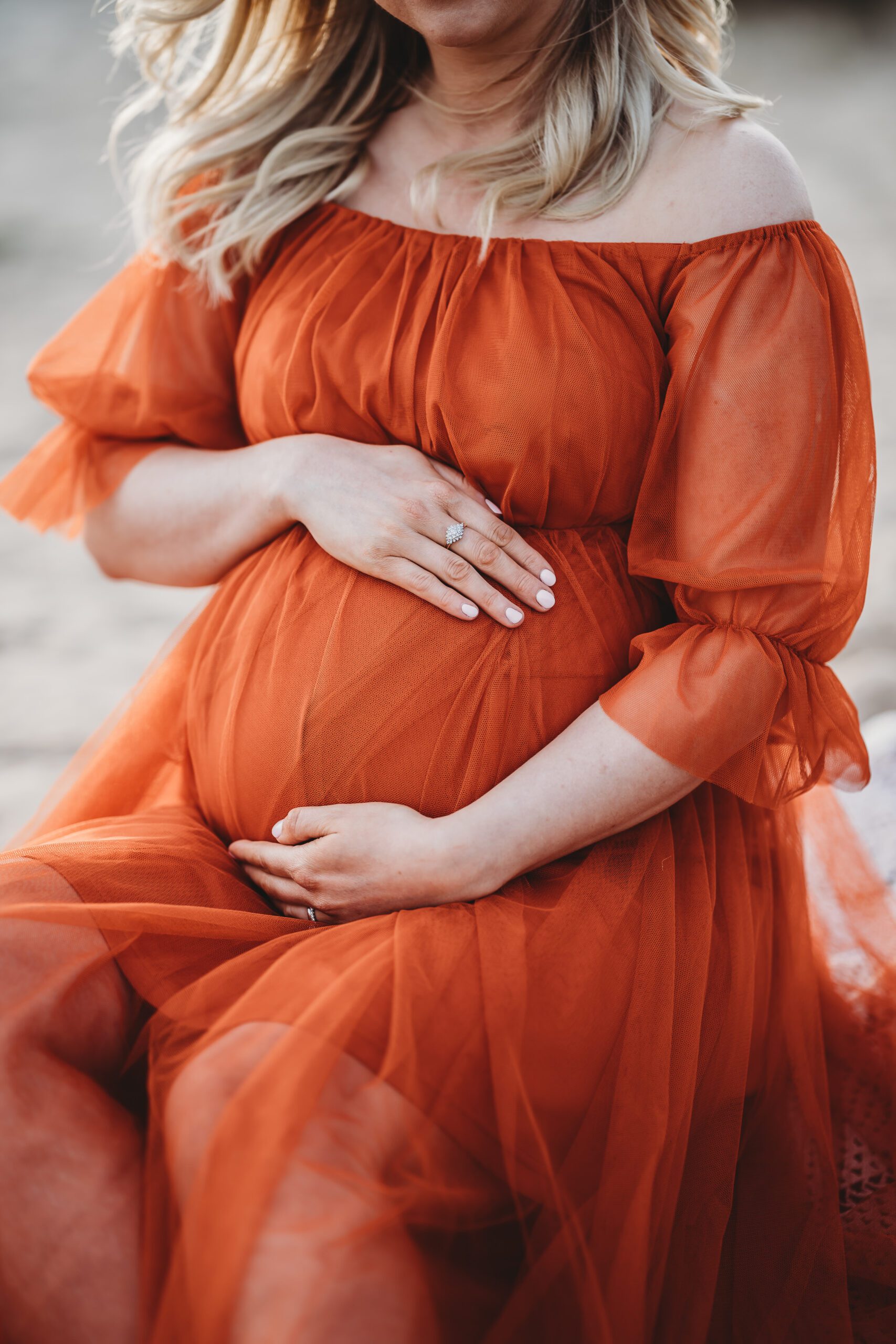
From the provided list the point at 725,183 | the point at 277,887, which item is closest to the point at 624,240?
the point at 725,183

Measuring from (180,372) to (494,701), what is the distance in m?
0.66

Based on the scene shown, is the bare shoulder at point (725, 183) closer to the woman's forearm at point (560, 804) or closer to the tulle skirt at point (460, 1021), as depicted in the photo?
the tulle skirt at point (460, 1021)

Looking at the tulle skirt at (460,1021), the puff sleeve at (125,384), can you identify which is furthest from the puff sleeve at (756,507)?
the puff sleeve at (125,384)

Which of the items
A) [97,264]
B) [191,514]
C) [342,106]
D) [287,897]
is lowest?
[287,897]

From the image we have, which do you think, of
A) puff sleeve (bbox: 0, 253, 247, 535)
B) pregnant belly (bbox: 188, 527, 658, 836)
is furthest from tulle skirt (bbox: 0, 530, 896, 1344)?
puff sleeve (bbox: 0, 253, 247, 535)

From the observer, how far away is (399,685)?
3.86ft

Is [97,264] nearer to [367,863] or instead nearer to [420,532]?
[420,532]

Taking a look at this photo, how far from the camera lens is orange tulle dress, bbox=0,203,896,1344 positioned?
2.86 ft

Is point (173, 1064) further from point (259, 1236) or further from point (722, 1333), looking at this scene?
point (722, 1333)

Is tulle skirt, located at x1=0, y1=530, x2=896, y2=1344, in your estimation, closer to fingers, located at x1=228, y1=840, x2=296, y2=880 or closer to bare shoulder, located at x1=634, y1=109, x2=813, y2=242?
fingers, located at x1=228, y1=840, x2=296, y2=880

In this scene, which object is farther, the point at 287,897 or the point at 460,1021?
the point at 287,897

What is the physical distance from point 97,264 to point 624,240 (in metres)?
3.19

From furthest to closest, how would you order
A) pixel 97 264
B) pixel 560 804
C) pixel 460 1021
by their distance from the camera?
pixel 97 264 < pixel 560 804 < pixel 460 1021

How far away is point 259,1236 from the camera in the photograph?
0.79m
